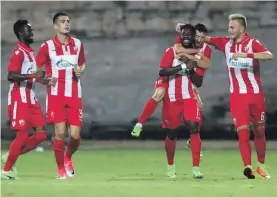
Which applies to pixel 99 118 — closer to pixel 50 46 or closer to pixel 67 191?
pixel 50 46

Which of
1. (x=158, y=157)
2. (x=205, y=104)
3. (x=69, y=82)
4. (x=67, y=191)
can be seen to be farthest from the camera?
(x=205, y=104)

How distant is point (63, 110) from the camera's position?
13.4m

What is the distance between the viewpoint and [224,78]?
826 inches

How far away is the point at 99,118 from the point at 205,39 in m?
7.82

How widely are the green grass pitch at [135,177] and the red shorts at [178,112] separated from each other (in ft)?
2.28

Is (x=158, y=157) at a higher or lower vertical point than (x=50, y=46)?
lower

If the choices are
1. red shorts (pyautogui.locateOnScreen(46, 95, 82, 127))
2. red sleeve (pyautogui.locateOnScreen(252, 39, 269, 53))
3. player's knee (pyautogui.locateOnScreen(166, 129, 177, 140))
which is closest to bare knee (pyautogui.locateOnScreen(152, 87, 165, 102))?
player's knee (pyautogui.locateOnScreen(166, 129, 177, 140))

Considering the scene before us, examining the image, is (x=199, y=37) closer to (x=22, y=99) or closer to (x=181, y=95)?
(x=181, y=95)

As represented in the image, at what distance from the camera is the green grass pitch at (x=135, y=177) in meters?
11.0

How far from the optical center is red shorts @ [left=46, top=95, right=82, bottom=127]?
13.4 m

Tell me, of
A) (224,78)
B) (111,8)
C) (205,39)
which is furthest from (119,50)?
(205,39)

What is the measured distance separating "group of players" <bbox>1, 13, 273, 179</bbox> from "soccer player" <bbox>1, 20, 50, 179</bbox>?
1 cm

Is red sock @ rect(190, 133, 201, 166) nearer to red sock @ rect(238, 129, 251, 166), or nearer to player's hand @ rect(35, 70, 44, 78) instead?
red sock @ rect(238, 129, 251, 166)

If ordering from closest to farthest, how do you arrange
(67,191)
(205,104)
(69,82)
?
(67,191) < (69,82) < (205,104)
